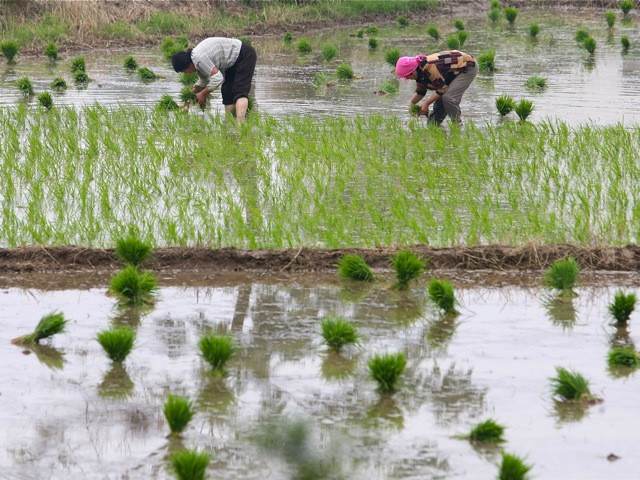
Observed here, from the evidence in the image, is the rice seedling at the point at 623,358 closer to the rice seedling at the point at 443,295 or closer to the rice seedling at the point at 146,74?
the rice seedling at the point at 443,295

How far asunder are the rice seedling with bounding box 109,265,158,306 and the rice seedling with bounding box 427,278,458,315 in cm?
142

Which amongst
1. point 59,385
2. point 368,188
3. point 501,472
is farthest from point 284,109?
point 501,472

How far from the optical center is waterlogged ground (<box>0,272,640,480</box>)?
3.29m

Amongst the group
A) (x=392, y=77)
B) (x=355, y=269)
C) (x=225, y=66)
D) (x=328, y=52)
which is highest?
(x=225, y=66)

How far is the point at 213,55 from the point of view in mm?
8516

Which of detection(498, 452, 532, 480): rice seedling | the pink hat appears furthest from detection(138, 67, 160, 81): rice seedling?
detection(498, 452, 532, 480): rice seedling

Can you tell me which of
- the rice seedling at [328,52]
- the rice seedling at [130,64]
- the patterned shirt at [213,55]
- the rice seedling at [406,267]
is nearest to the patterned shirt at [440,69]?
the patterned shirt at [213,55]

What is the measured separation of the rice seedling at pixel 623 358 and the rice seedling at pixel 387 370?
986 millimetres

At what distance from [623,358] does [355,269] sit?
1.59 meters

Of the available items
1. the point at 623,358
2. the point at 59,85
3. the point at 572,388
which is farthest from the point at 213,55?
the point at 572,388

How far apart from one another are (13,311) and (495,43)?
43.0 feet

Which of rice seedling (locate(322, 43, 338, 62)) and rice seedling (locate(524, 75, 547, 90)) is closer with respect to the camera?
rice seedling (locate(524, 75, 547, 90))

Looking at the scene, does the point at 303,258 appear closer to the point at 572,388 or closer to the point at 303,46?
the point at 572,388

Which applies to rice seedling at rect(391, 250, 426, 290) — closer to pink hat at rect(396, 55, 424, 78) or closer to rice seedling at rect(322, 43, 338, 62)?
pink hat at rect(396, 55, 424, 78)
